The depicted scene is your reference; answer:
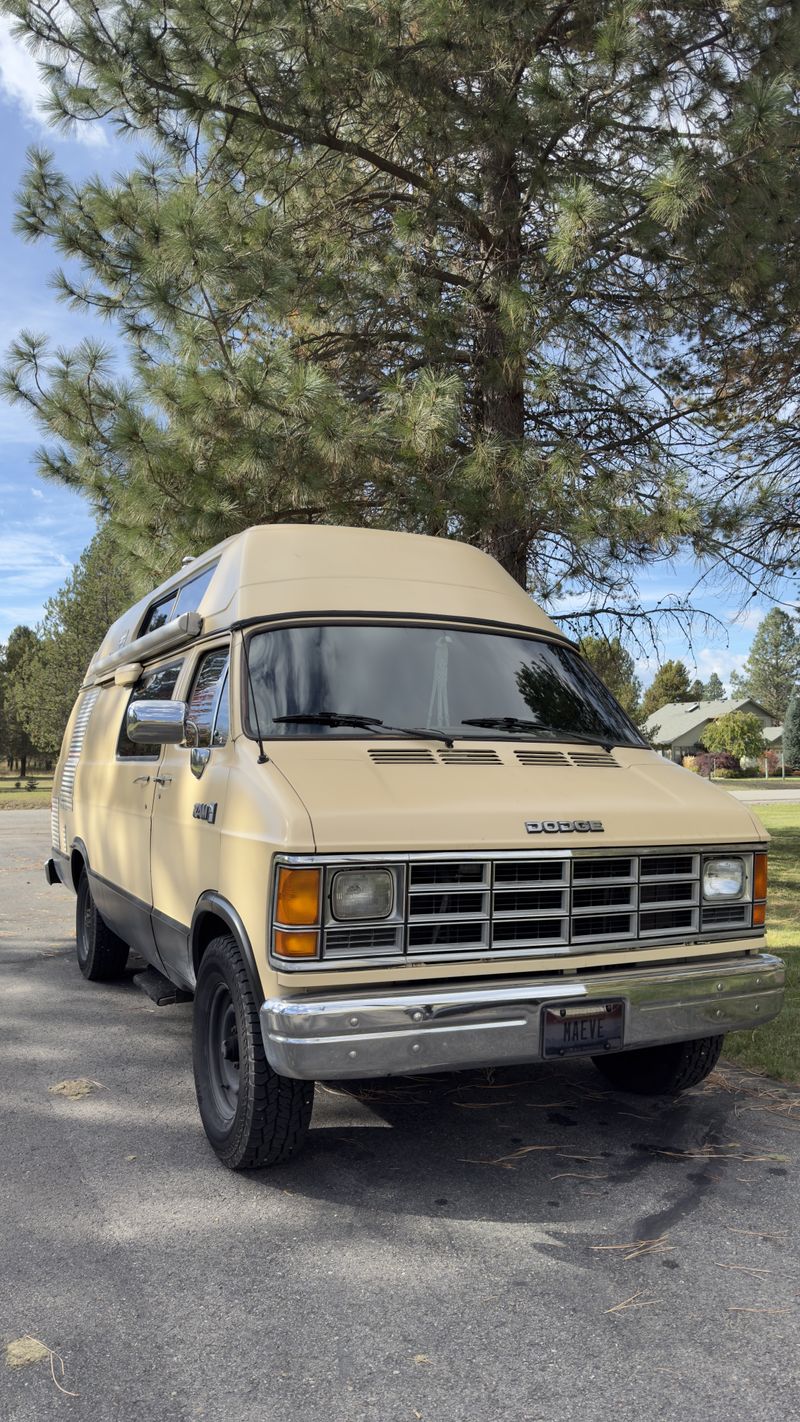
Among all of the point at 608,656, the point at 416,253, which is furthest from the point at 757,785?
the point at 416,253

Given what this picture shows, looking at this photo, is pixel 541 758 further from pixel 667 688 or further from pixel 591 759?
pixel 667 688

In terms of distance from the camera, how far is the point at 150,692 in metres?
6.32

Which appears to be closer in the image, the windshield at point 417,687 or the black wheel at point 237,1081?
the black wheel at point 237,1081

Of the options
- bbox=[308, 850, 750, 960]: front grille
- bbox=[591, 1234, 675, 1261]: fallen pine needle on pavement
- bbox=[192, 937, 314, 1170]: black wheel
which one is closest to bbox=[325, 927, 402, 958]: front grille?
bbox=[308, 850, 750, 960]: front grille

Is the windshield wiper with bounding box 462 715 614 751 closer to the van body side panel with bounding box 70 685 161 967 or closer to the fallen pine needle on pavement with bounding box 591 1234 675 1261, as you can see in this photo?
the van body side panel with bounding box 70 685 161 967

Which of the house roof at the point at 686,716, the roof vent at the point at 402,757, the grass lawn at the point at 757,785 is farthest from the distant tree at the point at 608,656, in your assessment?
the house roof at the point at 686,716

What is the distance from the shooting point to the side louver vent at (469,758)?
4.23 m

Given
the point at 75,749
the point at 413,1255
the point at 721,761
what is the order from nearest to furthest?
the point at 413,1255 < the point at 75,749 < the point at 721,761

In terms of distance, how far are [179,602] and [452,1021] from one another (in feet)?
11.3

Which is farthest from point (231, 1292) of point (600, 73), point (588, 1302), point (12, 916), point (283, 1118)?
point (600, 73)

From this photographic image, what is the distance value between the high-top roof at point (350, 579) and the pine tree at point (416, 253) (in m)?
3.23

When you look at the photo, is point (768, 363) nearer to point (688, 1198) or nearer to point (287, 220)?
point (287, 220)

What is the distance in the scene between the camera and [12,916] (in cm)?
1030

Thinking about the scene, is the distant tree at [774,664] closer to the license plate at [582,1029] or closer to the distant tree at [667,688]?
the distant tree at [667,688]
